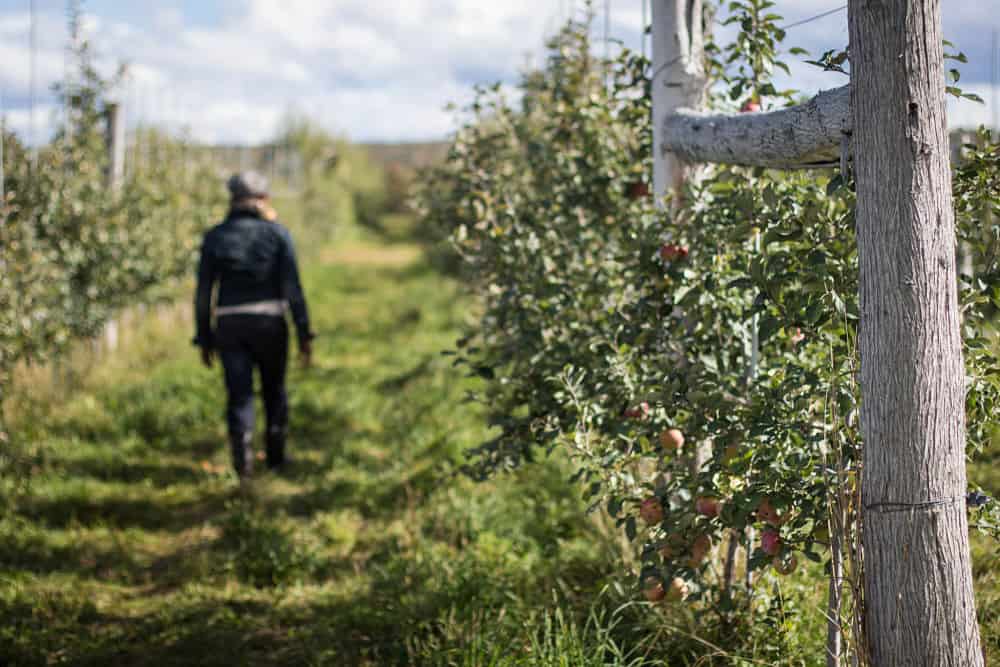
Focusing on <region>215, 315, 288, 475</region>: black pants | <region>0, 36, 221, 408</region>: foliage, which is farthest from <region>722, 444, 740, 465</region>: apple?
<region>0, 36, 221, 408</region>: foliage

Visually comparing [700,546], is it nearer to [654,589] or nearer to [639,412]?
[654,589]

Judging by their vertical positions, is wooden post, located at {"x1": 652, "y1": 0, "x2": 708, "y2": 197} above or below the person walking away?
above

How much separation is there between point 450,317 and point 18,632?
7080mm

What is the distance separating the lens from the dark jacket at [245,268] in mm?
5047

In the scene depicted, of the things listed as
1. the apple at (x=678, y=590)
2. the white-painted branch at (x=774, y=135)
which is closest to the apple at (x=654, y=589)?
the apple at (x=678, y=590)

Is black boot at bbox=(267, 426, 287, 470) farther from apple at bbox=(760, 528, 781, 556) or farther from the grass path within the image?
apple at bbox=(760, 528, 781, 556)

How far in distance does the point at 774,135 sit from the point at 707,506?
994mm

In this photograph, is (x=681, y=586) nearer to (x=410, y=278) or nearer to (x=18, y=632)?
(x=18, y=632)

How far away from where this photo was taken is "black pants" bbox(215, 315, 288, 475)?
5.00 m

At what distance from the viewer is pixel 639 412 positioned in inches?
108

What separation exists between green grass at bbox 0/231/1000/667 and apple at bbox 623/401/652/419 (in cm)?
54

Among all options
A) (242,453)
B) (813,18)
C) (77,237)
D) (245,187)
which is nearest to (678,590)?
(813,18)

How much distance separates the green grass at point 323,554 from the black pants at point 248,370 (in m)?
0.24

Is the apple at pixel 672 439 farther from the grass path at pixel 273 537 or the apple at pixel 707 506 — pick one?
the grass path at pixel 273 537
